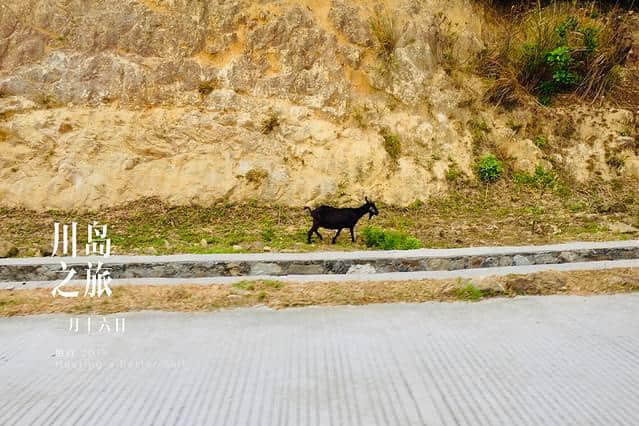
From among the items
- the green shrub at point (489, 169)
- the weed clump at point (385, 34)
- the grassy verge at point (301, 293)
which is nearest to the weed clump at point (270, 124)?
the weed clump at point (385, 34)

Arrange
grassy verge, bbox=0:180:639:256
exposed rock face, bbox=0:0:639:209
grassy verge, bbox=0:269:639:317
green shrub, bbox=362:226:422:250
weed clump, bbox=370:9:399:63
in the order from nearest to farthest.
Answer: grassy verge, bbox=0:269:639:317 → green shrub, bbox=362:226:422:250 → grassy verge, bbox=0:180:639:256 → exposed rock face, bbox=0:0:639:209 → weed clump, bbox=370:9:399:63

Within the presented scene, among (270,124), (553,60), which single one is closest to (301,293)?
(270,124)

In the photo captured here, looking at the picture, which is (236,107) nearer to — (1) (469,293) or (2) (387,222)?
(2) (387,222)

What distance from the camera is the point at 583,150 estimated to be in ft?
42.9

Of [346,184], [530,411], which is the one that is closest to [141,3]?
[346,184]

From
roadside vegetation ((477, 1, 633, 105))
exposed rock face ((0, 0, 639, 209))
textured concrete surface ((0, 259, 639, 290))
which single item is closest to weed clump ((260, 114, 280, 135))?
exposed rock face ((0, 0, 639, 209))

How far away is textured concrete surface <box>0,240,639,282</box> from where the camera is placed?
6.09 meters

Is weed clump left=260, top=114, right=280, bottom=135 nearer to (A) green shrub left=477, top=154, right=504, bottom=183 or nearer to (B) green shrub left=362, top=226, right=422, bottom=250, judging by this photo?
(B) green shrub left=362, top=226, right=422, bottom=250

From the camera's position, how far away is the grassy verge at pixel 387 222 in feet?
29.1

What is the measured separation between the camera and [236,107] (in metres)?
12.3

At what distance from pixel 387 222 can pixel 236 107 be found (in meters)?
4.55

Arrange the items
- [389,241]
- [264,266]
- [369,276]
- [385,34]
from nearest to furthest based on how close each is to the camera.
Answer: [369,276] < [264,266] < [389,241] < [385,34]

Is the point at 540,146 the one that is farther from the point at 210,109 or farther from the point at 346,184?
the point at 210,109

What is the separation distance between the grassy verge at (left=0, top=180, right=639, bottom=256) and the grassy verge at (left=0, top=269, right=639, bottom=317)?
262cm
